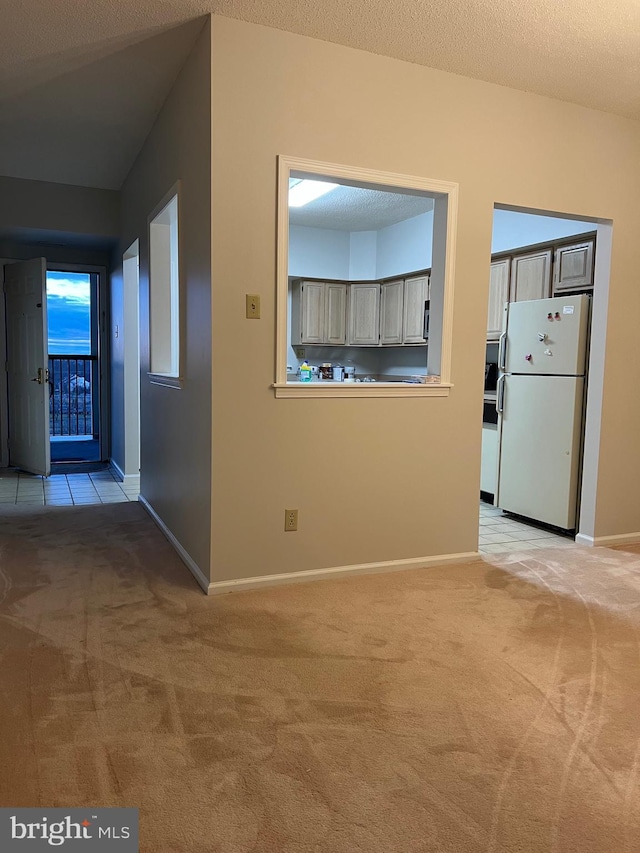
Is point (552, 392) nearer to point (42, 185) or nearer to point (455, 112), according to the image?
point (455, 112)

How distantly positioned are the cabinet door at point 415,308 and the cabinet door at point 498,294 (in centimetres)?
111

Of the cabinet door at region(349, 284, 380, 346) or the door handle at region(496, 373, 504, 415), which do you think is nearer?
the door handle at region(496, 373, 504, 415)

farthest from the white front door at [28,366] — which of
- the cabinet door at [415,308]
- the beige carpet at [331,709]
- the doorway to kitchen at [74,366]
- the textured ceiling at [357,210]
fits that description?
the cabinet door at [415,308]

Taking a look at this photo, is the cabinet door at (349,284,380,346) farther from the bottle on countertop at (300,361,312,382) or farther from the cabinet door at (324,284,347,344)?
the bottle on countertop at (300,361,312,382)

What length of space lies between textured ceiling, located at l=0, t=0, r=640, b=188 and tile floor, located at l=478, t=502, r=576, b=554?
9.26 feet

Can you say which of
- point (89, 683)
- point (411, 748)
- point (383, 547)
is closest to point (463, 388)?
point (383, 547)

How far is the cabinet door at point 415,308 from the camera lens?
6297 mm

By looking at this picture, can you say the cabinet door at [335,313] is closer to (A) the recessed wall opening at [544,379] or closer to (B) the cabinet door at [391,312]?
(B) the cabinet door at [391,312]

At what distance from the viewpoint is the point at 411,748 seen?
1888mm

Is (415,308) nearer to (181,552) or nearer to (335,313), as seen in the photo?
(335,313)

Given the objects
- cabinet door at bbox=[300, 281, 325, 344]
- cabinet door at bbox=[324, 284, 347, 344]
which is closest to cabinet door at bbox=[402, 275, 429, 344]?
cabinet door at bbox=[324, 284, 347, 344]

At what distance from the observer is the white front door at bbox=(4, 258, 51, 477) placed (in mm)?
6184

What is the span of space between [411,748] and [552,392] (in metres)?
3.18

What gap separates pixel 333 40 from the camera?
3.09m
